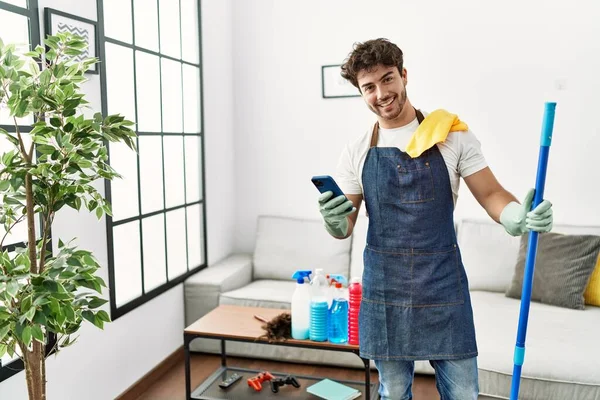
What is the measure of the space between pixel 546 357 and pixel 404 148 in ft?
4.22

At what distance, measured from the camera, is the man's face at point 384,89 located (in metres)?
1.68

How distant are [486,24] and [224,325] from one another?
2.31m

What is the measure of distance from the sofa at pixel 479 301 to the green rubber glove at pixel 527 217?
107 cm

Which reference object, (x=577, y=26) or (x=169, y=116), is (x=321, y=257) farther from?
(x=577, y=26)

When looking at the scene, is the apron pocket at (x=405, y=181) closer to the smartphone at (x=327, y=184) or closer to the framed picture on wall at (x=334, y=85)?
the smartphone at (x=327, y=184)

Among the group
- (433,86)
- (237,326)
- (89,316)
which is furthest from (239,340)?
(433,86)

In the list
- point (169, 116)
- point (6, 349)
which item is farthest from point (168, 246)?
point (6, 349)

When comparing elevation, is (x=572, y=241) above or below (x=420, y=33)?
below

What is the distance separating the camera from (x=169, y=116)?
3178 millimetres

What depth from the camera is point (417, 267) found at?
168 cm

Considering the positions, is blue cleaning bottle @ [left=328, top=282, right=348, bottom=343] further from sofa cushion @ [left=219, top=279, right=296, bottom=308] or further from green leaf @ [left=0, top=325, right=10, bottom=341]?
green leaf @ [left=0, top=325, right=10, bottom=341]

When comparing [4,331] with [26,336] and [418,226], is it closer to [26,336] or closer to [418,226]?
[26,336]

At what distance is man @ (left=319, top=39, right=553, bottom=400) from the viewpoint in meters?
1.67

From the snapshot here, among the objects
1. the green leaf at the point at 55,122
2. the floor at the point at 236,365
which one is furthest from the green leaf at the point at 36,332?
the floor at the point at 236,365
